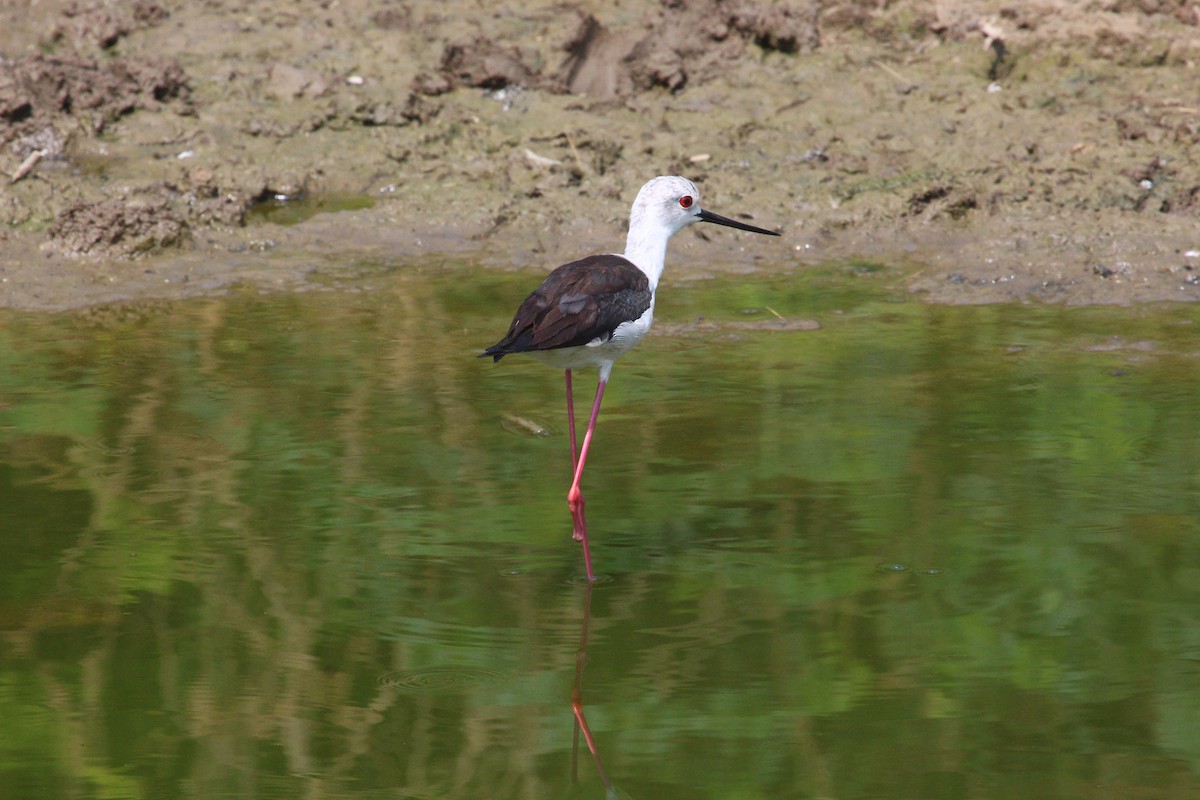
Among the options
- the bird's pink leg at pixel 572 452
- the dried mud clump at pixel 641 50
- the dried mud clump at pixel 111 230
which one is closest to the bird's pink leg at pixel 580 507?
the bird's pink leg at pixel 572 452

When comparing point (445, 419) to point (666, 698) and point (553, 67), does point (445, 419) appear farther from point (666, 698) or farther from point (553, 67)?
point (553, 67)

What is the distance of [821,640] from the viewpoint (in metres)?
4.14

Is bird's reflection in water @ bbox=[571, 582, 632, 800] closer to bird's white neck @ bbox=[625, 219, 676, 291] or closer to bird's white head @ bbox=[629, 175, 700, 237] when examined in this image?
bird's white neck @ bbox=[625, 219, 676, 291]

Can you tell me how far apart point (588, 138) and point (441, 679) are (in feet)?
19.5

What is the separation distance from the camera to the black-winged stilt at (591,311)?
481cm

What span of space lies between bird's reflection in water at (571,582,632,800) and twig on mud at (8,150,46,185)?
5822mm

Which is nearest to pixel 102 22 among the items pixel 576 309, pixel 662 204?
pixel 662 204

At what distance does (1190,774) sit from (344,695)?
2.09 metres

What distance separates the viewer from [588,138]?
9.37 meters

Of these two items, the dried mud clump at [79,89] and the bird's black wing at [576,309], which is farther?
the dried mud clump at [79,89]

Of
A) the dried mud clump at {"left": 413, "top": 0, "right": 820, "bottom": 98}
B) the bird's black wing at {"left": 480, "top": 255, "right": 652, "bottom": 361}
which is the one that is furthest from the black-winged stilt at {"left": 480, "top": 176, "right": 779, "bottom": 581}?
the dried mud clump at {"left": 413, "top": 0, "right": 820, "bottom": 98}

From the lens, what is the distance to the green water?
11.8 ft

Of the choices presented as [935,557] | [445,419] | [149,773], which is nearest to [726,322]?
[445,419]

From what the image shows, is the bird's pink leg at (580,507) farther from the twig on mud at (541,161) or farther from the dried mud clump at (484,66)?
the dried mud clump at (484,66)
